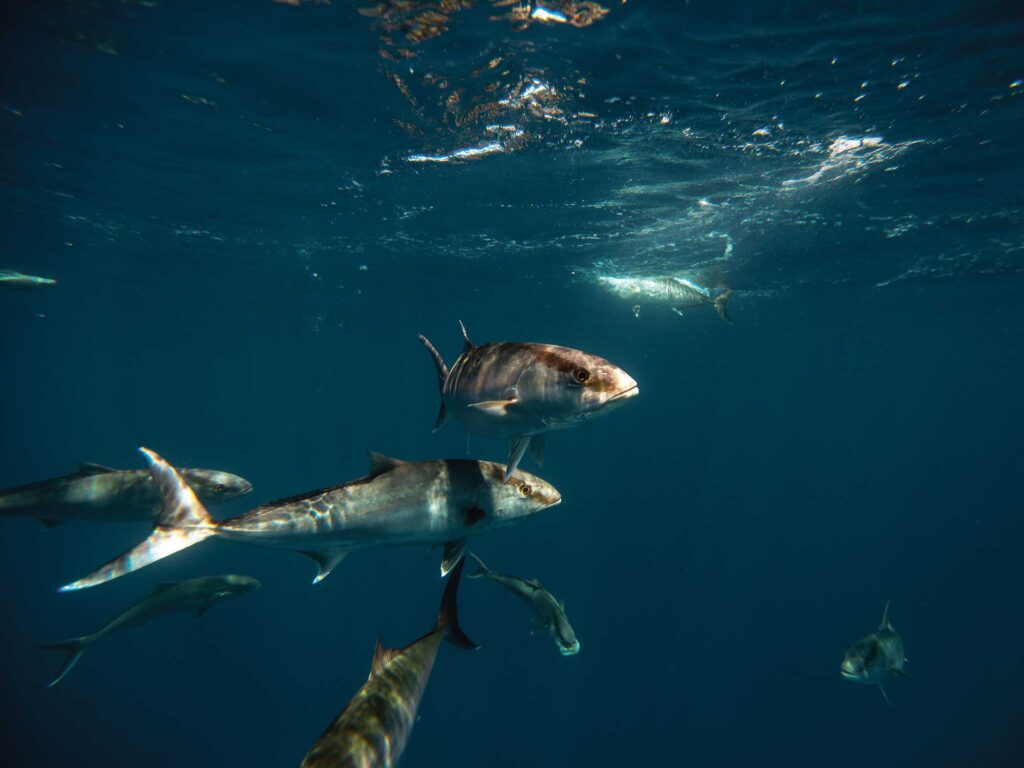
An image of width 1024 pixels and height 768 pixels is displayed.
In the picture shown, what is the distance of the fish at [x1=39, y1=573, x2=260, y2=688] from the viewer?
9.21 meters

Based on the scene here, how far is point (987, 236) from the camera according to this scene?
2112 cm

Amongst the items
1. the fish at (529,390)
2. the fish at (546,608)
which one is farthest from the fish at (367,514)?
the fish at (546,608)

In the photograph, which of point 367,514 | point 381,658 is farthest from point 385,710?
point 367,514

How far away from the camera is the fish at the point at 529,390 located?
186 inches

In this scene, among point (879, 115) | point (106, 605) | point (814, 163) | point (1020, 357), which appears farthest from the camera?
point (1020, 357)

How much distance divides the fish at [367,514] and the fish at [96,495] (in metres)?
4.58

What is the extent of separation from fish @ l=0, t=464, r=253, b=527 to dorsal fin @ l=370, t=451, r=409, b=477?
17.5ft

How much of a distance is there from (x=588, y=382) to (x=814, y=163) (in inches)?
Answer: 552

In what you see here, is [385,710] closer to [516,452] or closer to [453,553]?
[453,553]

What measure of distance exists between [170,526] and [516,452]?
3.23 meters

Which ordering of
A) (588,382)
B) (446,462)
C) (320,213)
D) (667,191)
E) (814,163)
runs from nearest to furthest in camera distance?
(588,382) < (446,462) < (814,163) < (667,191) < (320,213)

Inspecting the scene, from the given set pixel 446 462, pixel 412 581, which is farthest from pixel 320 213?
pixel 412 581

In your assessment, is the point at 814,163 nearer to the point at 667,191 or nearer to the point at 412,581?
the point at 667,191

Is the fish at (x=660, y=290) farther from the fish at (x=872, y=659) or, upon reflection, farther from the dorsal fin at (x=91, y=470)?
the dorsal fin at (x=91, y=470)
